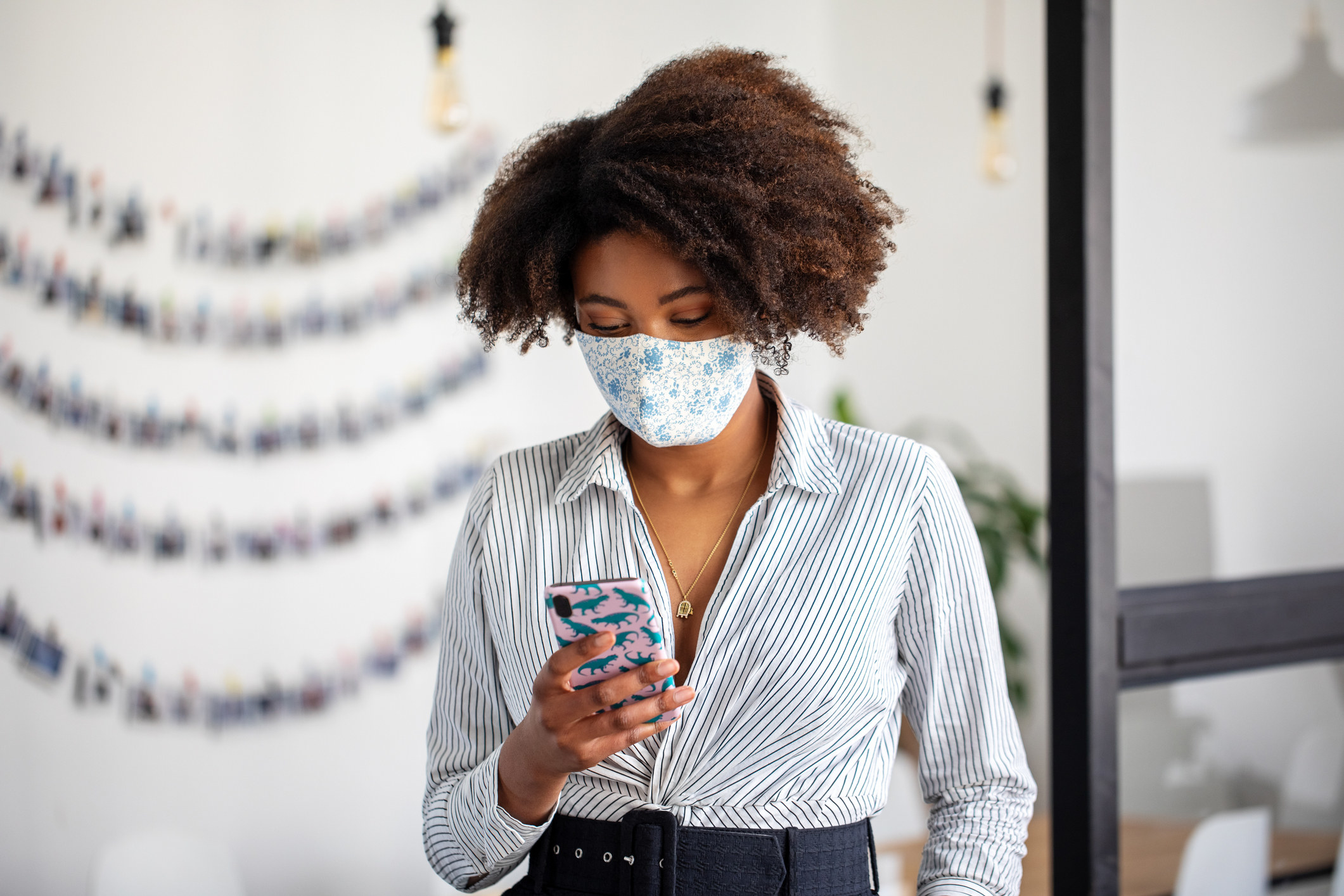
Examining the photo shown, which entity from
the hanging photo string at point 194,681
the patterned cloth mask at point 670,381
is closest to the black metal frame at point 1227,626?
the patterned cloth mask at point 670,381

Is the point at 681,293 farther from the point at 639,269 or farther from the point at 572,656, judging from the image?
the point at 572,656

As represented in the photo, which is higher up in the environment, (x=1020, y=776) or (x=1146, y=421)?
(x=1146, y=421)

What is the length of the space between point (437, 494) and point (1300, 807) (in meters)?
2.17

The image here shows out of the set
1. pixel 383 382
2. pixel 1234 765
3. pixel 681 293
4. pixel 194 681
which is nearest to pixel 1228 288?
pixel 1234 765

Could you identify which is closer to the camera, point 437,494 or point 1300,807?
point 1300,807

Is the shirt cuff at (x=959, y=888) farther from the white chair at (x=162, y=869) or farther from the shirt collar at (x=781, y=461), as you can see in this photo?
the white chair at (x=162, y=869)

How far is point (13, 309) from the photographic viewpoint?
2.54 meters

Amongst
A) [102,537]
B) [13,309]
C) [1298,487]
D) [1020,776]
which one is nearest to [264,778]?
[102,537]

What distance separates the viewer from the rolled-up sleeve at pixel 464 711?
113 centimetres

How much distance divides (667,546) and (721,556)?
0.06m

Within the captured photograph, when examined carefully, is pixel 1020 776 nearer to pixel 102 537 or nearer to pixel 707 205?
pixel 707 205

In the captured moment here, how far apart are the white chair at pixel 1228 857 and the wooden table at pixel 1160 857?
0.07 feet

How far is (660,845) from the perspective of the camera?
1005 millimetres

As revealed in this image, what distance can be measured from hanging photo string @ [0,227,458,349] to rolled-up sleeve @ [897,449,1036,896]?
1.62 m
